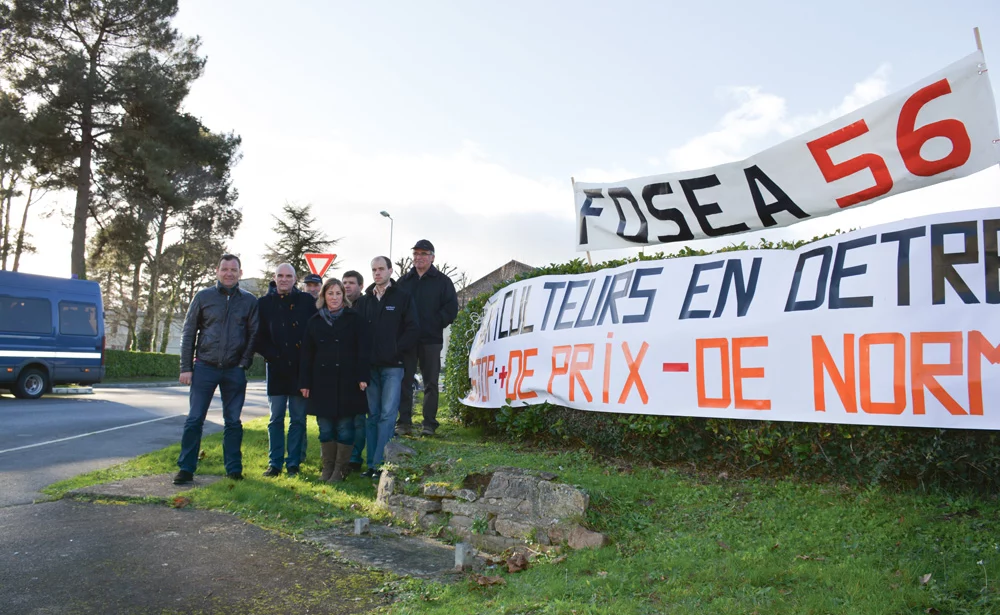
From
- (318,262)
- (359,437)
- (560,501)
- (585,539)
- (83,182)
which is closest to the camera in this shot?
(585,539)

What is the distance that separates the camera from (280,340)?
23.4 ft

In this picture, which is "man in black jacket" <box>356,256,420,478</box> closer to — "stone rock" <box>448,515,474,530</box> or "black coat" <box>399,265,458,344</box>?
"black coat" <box>399,265,458,344</box>

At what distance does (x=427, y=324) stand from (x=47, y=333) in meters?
14.4

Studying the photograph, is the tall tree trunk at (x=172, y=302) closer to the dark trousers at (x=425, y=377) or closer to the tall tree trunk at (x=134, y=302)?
the tall tree trunk at (x=134, y=302)

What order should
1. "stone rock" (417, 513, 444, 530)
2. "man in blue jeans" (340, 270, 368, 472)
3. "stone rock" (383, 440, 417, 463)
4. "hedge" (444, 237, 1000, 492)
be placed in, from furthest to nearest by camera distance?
"man in blue jeans" (340, 270, 368, 472), "stone rock" (383, 440, 417, 463), "stone rock" (417, 513, 444, 530), "hedge" (444, 237, 1000, 492)

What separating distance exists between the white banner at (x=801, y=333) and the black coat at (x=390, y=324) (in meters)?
1.28

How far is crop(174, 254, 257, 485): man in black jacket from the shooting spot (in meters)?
6.68

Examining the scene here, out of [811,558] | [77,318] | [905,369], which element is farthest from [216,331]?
[77,318]

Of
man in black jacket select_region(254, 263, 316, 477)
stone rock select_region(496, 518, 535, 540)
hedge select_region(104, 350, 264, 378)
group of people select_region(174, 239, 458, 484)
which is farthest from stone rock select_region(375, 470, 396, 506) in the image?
hedge select_region(104, 350, 264, 378)

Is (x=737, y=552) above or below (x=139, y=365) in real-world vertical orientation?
below

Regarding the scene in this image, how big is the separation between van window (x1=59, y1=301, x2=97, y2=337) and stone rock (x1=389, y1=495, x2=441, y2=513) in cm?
1590

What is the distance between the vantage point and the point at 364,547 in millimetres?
4824

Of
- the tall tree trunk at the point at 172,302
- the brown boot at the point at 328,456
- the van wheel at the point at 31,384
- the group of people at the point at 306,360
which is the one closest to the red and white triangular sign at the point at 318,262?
the group of people at the point at 306,360

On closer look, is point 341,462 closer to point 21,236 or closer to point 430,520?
point 430,520
